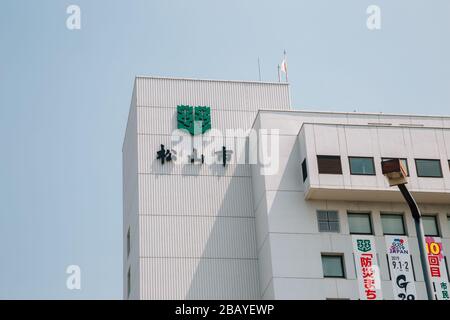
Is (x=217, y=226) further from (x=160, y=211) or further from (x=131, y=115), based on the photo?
(x=131, y=115)

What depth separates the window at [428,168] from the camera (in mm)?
54062

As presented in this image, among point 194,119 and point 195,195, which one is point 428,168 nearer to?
point 195,195

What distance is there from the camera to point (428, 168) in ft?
178

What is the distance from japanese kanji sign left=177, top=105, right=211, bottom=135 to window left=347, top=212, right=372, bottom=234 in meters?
11.7

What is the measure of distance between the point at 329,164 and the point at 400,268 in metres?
7.62

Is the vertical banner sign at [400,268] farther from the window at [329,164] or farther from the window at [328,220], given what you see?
the window at [329,164]

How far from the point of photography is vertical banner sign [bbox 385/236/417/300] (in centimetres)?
5162

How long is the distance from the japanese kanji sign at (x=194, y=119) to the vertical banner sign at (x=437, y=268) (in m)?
16.5

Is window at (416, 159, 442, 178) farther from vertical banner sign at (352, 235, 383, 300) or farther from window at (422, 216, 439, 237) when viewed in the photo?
vertical banner sign at (352, 235, 383, 300)

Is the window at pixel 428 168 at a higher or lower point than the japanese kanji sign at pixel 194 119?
lower

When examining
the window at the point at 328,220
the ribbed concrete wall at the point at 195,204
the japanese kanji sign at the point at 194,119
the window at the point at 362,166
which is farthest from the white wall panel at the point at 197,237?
the window at the point at 362,166

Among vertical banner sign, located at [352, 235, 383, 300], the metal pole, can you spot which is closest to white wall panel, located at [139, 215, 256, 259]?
vertical banner sign, located at [352, 235, 383, 300]

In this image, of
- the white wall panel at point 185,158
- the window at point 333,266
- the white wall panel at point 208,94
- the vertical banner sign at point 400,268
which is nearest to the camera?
the vertical banner sign at point 400,268
